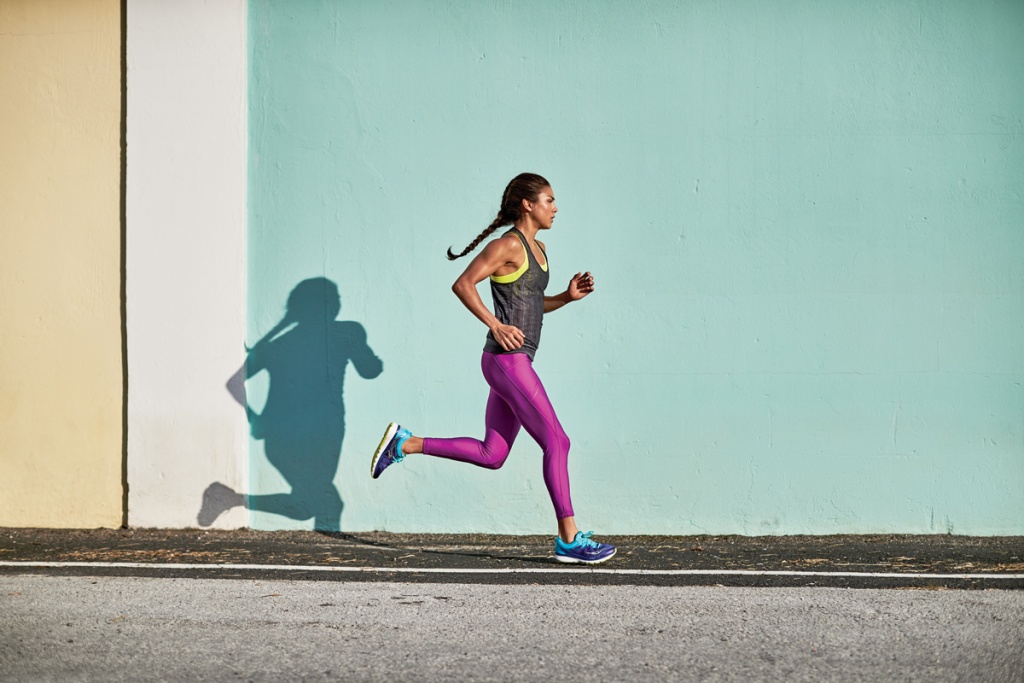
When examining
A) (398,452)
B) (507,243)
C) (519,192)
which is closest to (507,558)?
(398,452)

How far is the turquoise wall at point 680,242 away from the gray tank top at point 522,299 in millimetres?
963

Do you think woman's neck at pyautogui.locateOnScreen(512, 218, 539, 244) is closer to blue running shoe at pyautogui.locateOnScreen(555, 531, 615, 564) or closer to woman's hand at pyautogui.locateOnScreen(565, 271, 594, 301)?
woman's hand at pyautogui.locateOnScreen(565, 271, 594, 301)

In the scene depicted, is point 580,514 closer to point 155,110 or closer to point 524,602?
point 524,602

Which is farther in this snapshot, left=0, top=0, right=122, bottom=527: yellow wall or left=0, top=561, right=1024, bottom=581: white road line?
left=0, top=0, right=122, bottom=527: yellow wall

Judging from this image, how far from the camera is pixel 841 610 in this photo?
16.3 ft

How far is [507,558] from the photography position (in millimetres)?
6406

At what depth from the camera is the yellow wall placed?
7496 millimetres

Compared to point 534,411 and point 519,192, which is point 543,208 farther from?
point 534,411

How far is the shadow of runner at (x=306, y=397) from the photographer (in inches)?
291

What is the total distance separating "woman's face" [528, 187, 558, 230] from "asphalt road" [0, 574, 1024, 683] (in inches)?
79.0

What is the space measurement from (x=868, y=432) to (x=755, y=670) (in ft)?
11.1

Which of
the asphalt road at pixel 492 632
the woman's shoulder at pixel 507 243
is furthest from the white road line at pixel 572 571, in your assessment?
the woman's shoulder at pixel 507 243

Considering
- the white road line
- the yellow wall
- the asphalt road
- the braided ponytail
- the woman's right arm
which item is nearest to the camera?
the asphalt road

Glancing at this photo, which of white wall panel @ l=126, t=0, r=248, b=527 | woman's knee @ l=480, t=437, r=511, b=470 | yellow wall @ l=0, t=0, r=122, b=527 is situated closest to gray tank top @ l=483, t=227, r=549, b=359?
woman's knee @ l=480, t=437, r=511, b=470
